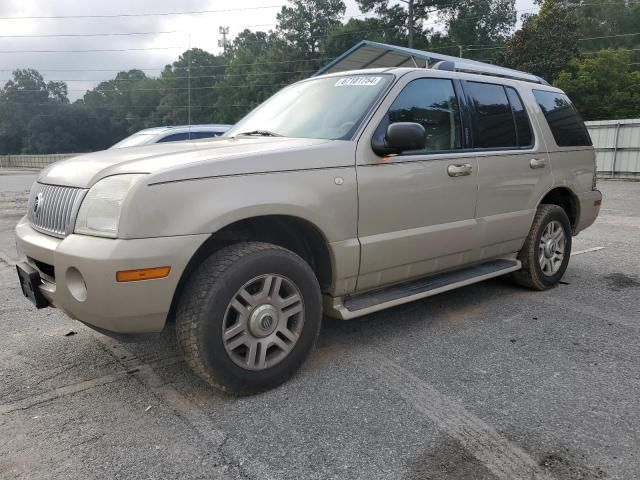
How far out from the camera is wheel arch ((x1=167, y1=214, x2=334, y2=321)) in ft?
9.75

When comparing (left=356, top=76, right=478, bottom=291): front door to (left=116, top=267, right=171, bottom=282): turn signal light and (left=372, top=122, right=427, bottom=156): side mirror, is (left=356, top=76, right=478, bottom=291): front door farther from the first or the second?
(left=116, top=267, right=171, bottom=282): turn signal light

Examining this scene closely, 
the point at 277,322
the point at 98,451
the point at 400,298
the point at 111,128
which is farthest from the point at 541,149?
the point at 111,128

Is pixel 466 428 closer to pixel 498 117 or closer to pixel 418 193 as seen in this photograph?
pixel 418 193

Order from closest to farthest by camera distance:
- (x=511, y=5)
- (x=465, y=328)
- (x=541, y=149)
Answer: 1. (x=465, y=328)
2. (x=541, y=149)
3. (x=511, y=5)

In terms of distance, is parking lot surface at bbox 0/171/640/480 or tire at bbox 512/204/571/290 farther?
tire at bbox 512/204/571/290

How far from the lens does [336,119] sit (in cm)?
357

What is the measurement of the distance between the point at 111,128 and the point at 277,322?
9168 cm

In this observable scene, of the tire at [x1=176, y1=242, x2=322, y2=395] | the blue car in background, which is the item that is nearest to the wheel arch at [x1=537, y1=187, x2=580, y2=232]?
the tire at [x1=176, y1=242, x2=322, y2=395]

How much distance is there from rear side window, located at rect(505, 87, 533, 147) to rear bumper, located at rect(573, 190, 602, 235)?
3.47 ft

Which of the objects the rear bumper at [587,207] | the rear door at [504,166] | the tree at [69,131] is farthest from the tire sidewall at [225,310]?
the tree at [69,131]

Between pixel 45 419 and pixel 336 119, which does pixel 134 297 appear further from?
pixel 336 119

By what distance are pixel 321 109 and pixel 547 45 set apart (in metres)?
38.3

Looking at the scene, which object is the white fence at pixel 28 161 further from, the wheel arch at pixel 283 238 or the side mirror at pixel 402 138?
the side mirror at pixel 402 138

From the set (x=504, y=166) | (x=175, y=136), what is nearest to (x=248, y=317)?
(x=504, y=166)
